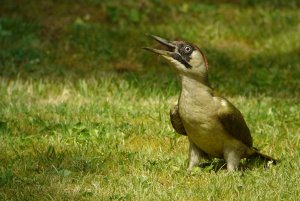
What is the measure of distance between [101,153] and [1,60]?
4721mm

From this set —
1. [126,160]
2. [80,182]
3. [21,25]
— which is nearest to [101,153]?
[126,160]

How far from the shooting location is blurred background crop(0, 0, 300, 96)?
39.4 ft

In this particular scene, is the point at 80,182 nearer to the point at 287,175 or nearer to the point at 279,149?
the point at 287,175

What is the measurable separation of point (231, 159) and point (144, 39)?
6376 millimetres

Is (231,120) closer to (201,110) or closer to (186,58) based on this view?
(201,110)

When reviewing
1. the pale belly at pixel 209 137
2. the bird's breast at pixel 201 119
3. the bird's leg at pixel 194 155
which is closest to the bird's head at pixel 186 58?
the bird's breast at pixel 201 119

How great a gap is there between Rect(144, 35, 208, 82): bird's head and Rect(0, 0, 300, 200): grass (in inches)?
35.4

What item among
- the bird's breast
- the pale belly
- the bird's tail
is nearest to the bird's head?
the bird's breast

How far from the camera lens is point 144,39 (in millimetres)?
13438

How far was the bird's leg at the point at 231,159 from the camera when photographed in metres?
7.29

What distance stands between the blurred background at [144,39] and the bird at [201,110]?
153 inches

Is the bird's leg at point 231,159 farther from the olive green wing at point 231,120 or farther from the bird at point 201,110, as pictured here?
the olive green wing at point 231,120

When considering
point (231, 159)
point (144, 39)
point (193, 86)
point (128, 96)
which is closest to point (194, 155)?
point (231, 159)

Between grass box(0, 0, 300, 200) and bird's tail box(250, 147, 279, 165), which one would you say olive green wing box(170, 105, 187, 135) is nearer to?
grass box(0, 0, 300, 200)
